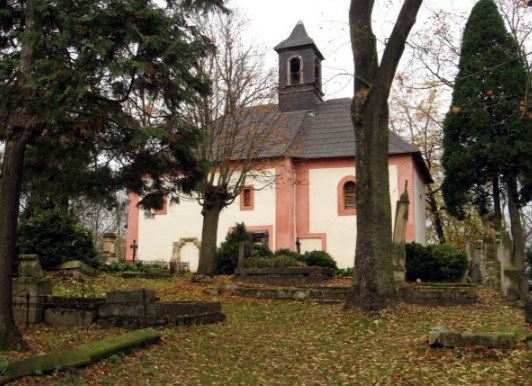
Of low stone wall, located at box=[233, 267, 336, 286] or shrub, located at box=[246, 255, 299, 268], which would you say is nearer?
low stone wall, located at box=[233, 267, 336, 286]

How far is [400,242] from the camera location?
14555mm

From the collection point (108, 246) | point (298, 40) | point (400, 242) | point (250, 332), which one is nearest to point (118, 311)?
point (250, 332)

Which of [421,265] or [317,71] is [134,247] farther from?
[421,265]

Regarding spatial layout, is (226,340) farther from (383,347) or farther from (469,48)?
(469,48)

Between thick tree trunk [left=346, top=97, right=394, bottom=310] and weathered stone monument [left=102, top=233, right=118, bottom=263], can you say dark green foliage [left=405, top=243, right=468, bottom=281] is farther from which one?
weathered stone monument [left=102, top=233, right=118, bottom=263]

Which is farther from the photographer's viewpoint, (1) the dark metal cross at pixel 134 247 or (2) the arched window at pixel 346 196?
(1) the dark metal cross at pixel 134 247

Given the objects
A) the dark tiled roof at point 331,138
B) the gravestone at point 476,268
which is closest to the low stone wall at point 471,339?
the gravestone at point 476,268

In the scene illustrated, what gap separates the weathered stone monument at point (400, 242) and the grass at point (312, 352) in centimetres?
233

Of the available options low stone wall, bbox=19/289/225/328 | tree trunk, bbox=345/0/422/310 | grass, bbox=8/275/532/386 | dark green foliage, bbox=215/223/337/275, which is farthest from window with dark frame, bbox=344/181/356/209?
low stone wall, bbox=19/289/225/328

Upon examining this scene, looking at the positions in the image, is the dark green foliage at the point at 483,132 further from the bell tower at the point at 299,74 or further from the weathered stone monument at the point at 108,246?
the weathered stone monument at the point at 108,246

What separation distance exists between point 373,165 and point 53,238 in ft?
31.0

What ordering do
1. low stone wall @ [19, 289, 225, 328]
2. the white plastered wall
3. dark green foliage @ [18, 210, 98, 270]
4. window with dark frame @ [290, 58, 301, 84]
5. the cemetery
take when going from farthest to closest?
1. window with dark frame @ [290, 58, 301, 84]
2. the white plastered wall
3. dark green foliage @ [18, 210, 98, 270]
4. low stone wall @ [19, 289, 225, 328]
5. the cemetery

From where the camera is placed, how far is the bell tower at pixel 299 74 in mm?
29516

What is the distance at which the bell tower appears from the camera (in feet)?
96.8
